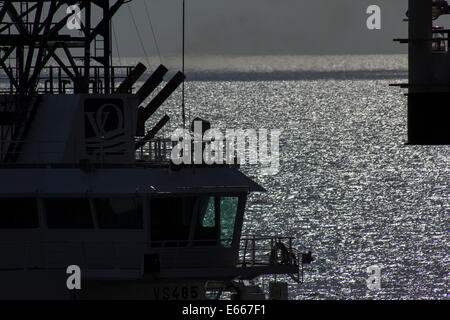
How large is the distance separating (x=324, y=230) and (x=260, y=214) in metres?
15.1

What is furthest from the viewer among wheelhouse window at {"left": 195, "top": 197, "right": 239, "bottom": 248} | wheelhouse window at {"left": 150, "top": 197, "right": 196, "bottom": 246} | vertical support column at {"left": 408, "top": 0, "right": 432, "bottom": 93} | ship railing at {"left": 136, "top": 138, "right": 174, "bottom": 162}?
ship railing at {"left": 136, "top": 138, "right": 174, "bottom": 162}

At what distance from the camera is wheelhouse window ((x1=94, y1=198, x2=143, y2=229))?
130 ft

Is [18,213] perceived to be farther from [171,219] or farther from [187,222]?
[187,222]

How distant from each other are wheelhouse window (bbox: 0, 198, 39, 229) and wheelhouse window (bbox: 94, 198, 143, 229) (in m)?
2.60

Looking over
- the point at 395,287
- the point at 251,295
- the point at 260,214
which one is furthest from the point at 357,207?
the point at 251,295

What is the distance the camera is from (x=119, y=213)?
3975 centimetres

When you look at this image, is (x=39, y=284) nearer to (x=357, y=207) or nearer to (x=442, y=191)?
(x=357, y=207)

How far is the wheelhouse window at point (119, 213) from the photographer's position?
3966 cm

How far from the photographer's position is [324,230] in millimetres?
142625

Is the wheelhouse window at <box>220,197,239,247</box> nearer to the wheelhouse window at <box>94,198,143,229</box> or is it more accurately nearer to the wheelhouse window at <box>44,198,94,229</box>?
the wheelhouse window at <box>94,198,143,229</box>

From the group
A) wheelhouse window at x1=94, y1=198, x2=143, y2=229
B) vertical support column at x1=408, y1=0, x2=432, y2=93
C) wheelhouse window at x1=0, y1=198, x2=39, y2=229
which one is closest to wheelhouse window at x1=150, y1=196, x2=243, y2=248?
wheelhouse window at x1=94, y1=198, x2=143, y2=229

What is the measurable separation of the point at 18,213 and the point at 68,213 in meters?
2.07

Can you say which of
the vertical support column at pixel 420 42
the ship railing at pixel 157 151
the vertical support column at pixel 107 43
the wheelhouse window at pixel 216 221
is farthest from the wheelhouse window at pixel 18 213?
the vertical support column at pixel 420 42

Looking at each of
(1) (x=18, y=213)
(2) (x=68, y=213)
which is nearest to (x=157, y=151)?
(2) (x=68, y=213)
